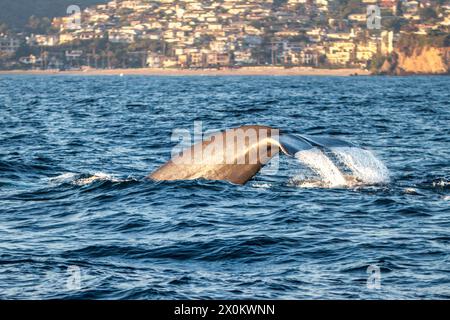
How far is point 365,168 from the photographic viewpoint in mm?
19438

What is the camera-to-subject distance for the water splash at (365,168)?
708 inches

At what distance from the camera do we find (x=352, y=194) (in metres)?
16.7

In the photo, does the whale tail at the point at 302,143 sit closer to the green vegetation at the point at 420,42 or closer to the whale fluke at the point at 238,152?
the whale fluke at the point at 238,152

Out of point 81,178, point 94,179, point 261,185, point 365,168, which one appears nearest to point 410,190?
point 365,168

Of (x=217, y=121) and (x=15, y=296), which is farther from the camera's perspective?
(x=217, y=121)

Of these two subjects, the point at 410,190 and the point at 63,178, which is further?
the point at 63,178

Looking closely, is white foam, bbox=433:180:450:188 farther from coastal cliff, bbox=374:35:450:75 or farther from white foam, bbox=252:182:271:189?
coastal cliff, bbox=374:35:450:75

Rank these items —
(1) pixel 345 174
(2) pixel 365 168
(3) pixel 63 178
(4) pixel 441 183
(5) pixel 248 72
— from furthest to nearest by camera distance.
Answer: (5) pixel 248 72 → (3) pixel 63 178 → (2) pixel 365 168 → (1) pixel 345 174 → (4) pixel 441 183

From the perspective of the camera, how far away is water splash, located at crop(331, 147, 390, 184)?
1799 centimetres

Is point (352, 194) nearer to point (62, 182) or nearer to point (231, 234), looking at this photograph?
point (231, 234)

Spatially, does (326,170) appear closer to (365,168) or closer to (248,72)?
(365,168)

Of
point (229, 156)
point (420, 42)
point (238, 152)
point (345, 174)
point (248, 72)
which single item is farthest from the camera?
point (248, 72)
